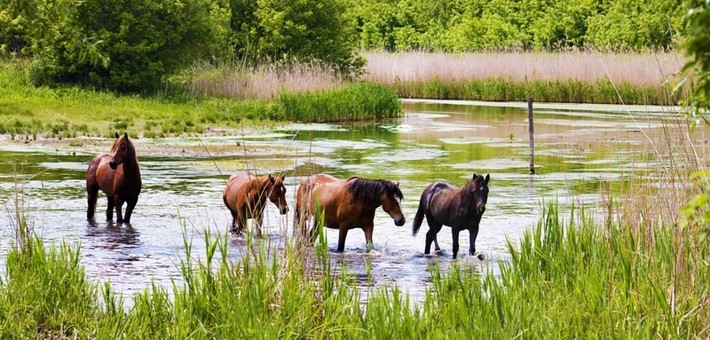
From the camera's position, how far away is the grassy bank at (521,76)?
40031 millimetres

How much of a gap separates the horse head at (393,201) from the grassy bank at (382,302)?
354cm

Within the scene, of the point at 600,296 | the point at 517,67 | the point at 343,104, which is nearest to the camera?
the point at 600,296

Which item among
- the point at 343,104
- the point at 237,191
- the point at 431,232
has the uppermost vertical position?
the point at 343,104

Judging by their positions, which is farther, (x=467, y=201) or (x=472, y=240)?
(x=472, y=240)

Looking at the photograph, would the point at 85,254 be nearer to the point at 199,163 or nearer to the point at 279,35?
the point at 199,163

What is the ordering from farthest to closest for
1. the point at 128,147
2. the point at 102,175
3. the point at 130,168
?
the point at 102,175 → the point at 130,168 → the point at 128,147

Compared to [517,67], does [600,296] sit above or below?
below

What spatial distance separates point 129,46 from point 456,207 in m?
24.9

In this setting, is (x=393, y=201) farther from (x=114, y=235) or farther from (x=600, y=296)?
(x=600, y=296)

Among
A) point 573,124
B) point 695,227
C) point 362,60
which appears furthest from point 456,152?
point 362,60

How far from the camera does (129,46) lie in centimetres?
3594

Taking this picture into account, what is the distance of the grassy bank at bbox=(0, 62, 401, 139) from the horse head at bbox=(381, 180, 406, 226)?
16.1 meters

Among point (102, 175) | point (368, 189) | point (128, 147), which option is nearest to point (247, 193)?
point (368, 189)

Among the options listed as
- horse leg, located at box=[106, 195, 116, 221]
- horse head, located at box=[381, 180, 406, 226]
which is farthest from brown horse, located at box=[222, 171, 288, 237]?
horse leg, located at box=[106, 195, 116, 221]
